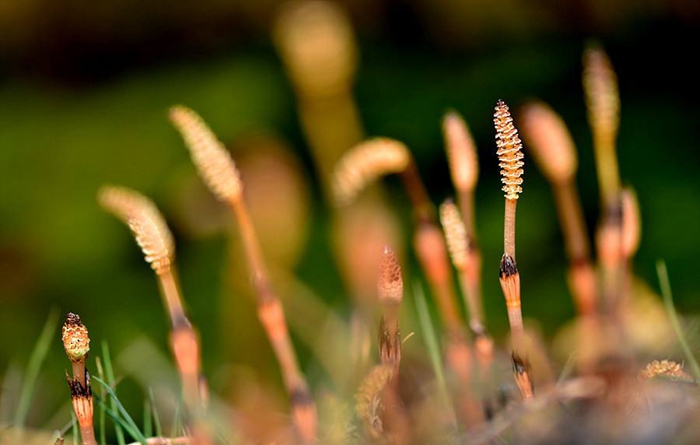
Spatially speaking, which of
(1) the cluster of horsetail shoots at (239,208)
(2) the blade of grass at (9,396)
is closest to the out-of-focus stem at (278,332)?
(1) the cluster of horsetail shoots at (239,208)

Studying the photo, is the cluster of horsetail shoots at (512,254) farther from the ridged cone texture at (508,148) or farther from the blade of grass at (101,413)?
the blade of grass at (101,413)

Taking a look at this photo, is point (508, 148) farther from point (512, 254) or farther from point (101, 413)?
point (101, 413)

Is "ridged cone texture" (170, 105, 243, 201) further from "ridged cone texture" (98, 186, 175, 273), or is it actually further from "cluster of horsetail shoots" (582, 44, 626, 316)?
"cluster of horsetail shoots" (582, 44, 626, 316)

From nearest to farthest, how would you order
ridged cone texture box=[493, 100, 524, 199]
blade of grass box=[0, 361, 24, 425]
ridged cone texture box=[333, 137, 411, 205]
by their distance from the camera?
1. ridged cone texture box=[493, 100, 524, 199]
2. ridged cone texture box=[333, 137, 411, 205]
3. blade of grass box=[0, 361, 24, 425]

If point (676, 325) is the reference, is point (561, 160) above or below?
above

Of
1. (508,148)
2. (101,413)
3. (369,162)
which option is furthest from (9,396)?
(508,148)

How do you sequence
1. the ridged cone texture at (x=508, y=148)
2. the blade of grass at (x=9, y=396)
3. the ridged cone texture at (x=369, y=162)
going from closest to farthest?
the ridged cone texture at (x=508, y=148), the ridged cone texture at (x=369, y=162), the blade of grass at (x=9, y=396)

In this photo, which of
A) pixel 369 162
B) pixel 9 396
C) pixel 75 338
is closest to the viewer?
pixel 75 338

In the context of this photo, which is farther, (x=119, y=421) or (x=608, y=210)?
(x=608, y=210)

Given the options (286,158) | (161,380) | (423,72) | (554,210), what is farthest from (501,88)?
(161,380)

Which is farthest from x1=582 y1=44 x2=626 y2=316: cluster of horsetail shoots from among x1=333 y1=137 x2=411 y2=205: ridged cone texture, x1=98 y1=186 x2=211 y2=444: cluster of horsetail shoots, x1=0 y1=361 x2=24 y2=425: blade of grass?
x1=0 y1=361 x2=24 y2=425: blade of grass

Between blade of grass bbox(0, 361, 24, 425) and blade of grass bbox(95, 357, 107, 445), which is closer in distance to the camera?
blade of grass bbox(95, 357, 107, 445)
